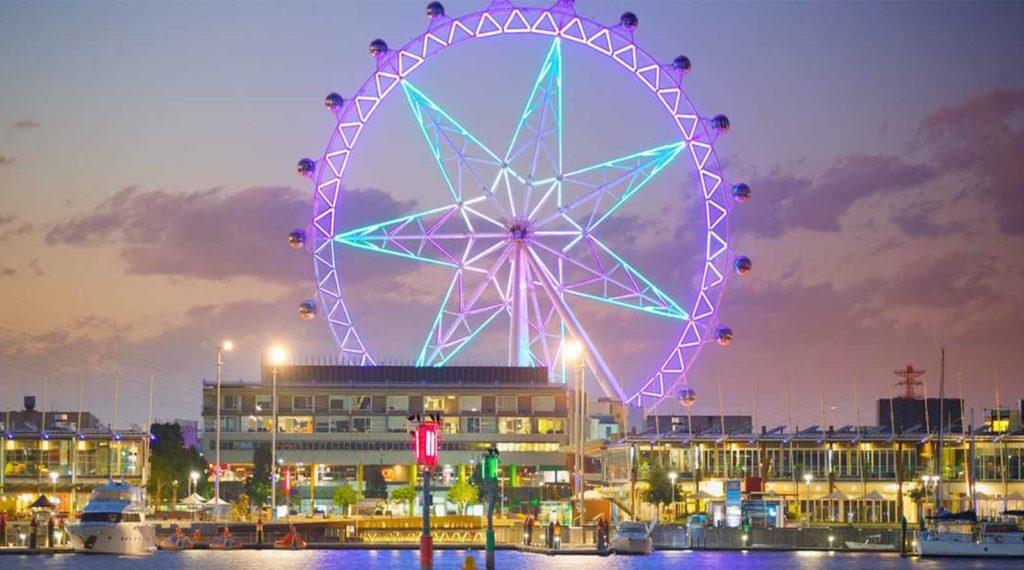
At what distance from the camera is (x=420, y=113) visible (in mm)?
124562

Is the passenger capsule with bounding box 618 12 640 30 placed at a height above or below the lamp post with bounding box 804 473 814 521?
above

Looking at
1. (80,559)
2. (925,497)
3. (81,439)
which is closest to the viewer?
(80,559)

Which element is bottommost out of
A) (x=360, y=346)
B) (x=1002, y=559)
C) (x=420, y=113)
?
(x=1002, y=559)

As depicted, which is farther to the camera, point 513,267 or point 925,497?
point 925,497

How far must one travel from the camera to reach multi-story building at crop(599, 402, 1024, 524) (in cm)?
15338

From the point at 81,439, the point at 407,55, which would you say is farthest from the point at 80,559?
the point at 81,439

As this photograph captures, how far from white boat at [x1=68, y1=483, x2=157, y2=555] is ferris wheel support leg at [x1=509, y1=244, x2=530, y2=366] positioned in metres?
41.3

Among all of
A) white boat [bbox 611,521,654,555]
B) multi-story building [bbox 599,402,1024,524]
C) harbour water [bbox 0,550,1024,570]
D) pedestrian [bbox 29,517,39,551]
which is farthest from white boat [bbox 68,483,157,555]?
multi-story building [bbox 599,402,1024,524]

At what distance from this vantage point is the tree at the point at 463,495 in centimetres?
17338

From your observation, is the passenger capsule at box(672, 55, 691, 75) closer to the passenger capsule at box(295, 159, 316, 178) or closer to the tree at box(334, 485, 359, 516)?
the passenger capsule at box(295, 159, 316, 178)

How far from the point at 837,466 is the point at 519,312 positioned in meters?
34.1

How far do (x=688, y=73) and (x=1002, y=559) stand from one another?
40.7 meters

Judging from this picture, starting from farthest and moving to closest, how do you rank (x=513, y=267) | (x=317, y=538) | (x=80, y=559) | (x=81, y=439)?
(x=81, y=439)
(x=513, y=267)
(x=317, y=538)
(x=80, y=559)

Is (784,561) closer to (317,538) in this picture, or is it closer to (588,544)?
(588,544)
